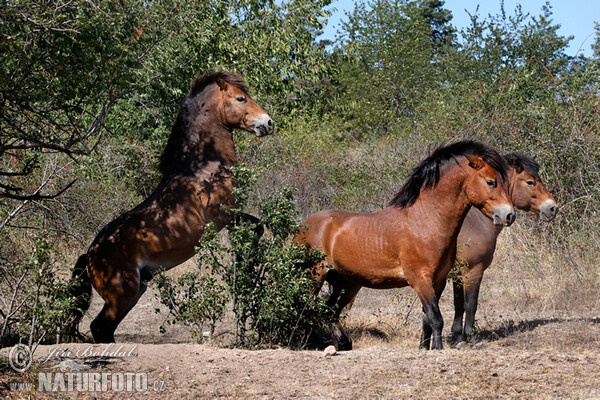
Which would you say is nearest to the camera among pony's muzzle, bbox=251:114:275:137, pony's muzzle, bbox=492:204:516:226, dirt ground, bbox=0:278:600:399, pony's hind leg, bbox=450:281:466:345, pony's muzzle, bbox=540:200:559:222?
dirt ground, bbox=0:278:600:399

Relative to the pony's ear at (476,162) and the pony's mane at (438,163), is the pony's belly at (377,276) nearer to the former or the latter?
the pony's mane at (438,163)

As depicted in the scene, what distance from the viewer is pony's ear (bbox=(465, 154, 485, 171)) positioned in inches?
283

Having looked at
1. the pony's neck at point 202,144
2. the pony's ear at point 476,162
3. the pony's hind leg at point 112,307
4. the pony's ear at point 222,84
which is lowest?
the pony's hind leg at point 112,307

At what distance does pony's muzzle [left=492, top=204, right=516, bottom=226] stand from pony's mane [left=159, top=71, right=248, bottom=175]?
10.7 feet

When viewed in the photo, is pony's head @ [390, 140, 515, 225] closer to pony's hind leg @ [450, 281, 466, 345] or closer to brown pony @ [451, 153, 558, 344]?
brown pony @ [451, 153, 558, 344]

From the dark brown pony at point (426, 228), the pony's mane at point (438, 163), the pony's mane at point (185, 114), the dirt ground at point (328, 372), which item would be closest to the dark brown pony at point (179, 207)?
the pony's mane at point (185, 114)

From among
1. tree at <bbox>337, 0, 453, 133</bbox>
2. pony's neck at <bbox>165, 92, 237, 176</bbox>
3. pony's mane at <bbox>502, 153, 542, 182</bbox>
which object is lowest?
pony's mane at <bbox>502, 153, 542, 182</bbox>

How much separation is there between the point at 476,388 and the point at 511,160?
14.8 ft

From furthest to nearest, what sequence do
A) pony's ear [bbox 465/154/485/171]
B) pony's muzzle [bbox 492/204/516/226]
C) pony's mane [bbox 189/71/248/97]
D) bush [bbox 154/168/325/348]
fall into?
pony's mane [bbox 189/71/248/97] < pony's ear [bbox 465/154/485/171] < bush [bbox 154/168/325/348] < pony's muzzle [bbox 492/204/516/226]

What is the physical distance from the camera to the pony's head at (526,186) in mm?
9078

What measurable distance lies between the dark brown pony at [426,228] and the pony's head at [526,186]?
192cm

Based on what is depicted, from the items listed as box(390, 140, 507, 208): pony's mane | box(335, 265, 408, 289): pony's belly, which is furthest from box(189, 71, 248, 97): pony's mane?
box(335, 265, 408, 289): pony's belly

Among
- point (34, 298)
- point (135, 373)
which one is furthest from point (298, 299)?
point (34, 298)

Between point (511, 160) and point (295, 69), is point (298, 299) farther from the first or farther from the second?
point (295, 69)
